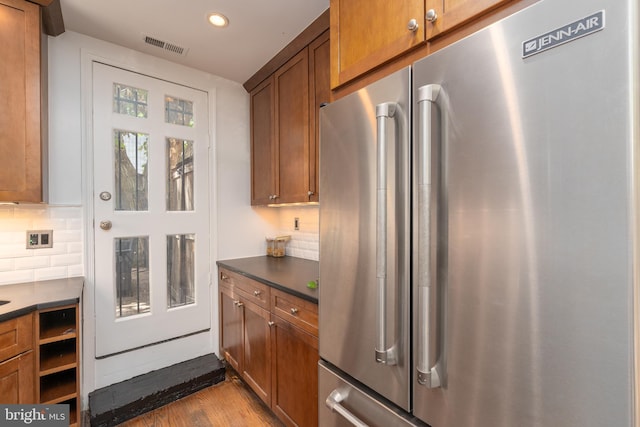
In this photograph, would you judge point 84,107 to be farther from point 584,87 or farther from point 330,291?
point 584,87

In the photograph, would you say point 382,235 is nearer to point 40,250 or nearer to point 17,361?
point 17,361

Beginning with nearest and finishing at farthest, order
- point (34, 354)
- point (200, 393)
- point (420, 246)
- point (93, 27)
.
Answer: point (420, 246), point (34, 354), point (93, 27), point (200, 393)

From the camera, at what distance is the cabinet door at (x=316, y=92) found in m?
1.77

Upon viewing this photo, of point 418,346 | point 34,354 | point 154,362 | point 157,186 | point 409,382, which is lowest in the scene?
point 154,362

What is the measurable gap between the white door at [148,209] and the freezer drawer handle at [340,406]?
1647 mm

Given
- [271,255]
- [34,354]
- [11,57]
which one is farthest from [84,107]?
[271,255]

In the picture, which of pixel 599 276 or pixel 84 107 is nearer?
pixel 599 276

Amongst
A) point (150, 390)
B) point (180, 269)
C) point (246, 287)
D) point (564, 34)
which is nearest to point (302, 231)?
point (246, 287)

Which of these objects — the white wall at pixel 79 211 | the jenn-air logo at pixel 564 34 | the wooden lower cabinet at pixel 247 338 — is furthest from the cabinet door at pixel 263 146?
the jenn-air logo at pixel 564 34

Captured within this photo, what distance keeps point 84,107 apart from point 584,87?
2504 mm

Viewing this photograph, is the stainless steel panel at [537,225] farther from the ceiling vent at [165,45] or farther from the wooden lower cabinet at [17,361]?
the ceiling vent at [165,45]

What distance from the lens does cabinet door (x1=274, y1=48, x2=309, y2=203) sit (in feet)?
6.38

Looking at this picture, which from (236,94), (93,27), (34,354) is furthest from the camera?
(236,94)

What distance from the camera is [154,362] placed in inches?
86.4
